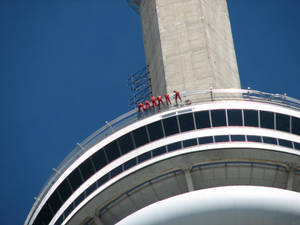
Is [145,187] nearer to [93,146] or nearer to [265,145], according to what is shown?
[93,146]

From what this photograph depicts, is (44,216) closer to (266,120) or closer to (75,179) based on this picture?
Result: (75,179)

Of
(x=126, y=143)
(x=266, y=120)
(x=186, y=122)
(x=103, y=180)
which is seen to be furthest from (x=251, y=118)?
(x=103, y=180)

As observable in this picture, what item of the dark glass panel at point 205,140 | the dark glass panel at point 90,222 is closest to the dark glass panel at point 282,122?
the dark glass panel at point 205,140

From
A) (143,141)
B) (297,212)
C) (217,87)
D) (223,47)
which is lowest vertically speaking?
(297,212)

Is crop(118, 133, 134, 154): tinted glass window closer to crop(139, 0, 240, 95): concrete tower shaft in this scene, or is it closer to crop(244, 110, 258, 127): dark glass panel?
crop(244, 110, 258, 127): dark glass panel

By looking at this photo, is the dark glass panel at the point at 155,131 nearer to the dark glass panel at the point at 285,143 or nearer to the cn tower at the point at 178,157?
the cn tower at the point at 178,157

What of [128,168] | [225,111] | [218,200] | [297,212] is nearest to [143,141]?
[128,168]
